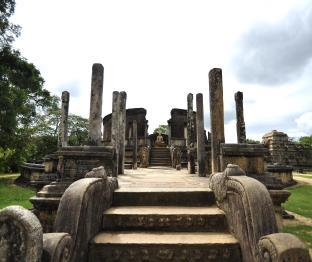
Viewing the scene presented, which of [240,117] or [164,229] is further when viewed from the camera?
[240,117]

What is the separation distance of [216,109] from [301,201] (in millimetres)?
9680

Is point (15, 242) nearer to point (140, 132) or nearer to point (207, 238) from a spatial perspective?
point (207, 238)

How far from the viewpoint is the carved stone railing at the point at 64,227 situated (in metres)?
1.97

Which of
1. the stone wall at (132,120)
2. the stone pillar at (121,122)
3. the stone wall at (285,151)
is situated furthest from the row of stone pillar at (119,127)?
the stone wall at (132,120)

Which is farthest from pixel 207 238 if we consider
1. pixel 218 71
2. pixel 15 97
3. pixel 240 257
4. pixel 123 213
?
pixel 15 97

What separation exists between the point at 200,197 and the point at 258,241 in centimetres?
154

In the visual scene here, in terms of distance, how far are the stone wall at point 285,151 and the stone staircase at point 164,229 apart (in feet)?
74.5

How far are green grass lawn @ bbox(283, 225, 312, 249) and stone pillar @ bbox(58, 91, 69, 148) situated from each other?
9.54 metres

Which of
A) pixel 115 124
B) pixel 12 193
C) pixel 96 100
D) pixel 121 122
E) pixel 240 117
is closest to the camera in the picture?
pixel 96 100

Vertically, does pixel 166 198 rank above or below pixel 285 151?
below

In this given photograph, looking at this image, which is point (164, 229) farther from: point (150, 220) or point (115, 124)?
point (115, 124)

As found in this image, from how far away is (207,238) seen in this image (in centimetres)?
320

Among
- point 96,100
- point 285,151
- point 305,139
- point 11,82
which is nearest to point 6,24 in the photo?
point 11,82

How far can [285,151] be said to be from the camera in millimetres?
26641
